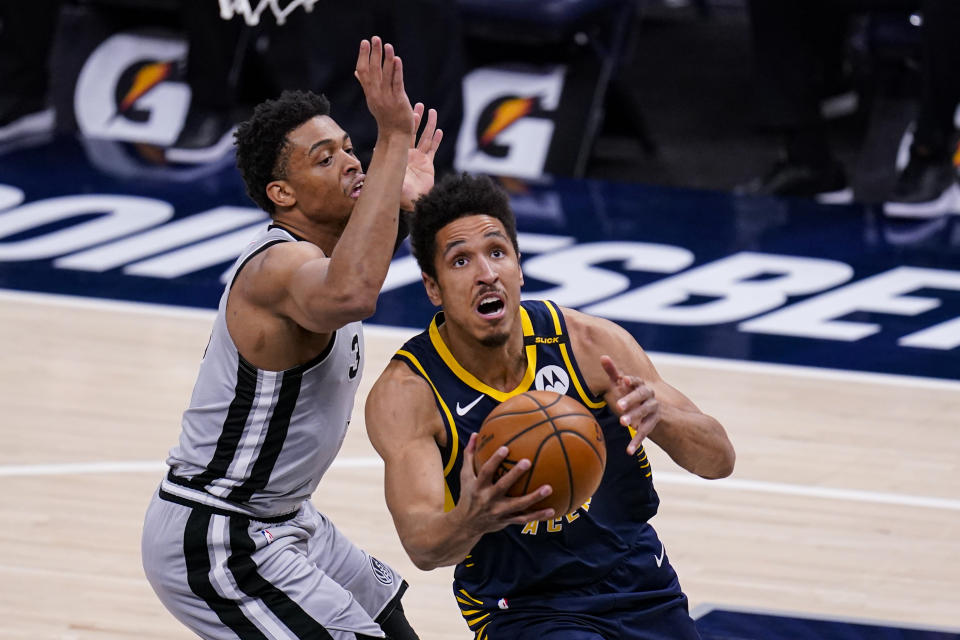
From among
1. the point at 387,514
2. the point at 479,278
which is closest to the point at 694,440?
the point at 479,278

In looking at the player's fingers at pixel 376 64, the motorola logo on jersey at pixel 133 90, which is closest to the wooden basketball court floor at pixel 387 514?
the player's fingers at pixel 376 64

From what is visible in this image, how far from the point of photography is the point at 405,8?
1023 cm

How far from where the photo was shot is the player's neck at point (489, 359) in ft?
14.1

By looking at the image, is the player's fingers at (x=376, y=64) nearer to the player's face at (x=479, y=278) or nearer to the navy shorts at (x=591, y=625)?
the player's face at (x=479, y=278)

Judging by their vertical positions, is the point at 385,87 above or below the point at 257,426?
above

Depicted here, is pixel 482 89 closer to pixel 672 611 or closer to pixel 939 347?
pixel 939 347

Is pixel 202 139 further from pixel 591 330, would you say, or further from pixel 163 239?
pixel 591 330

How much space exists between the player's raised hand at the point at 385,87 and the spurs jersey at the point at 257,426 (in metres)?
0.54

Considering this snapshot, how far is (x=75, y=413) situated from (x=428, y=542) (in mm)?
3998

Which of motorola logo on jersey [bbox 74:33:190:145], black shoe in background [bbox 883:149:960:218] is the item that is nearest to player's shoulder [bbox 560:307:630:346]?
black shoe in background [bbox 883:149:960:218]

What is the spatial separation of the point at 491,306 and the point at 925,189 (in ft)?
21.5

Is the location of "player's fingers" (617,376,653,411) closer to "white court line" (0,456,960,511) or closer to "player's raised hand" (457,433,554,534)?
"player's raised hand" (457,433,554,534)

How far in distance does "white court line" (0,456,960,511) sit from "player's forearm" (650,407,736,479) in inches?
98.2

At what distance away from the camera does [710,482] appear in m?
6.79
